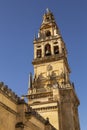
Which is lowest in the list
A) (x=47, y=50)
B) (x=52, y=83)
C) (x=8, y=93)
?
(x=8, y=93)

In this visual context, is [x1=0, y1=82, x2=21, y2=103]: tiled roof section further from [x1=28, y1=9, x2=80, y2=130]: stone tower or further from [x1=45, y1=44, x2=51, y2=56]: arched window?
[x1=45, y1=44, x2=51, y2=56]: arched window

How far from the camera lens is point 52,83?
44938 millimetres

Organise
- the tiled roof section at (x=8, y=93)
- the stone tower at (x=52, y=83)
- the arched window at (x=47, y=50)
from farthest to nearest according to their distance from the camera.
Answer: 1. the arched window at (x=47, y=50)
2. the stone tower at (x=52, y=83)
3. the tiled roof section at (x=8, y=93)

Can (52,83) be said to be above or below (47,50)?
below

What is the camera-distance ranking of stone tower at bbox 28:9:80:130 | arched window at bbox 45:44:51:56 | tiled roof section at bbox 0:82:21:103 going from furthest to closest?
arched window at bbox 45:44:51:56, stone tower at bbox 28:9:80:130, tiled roof section at bbox 0:82:21:103

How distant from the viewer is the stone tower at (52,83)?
39.7 m

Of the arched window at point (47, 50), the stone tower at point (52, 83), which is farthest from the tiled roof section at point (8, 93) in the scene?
the arched window at point (47, 50)

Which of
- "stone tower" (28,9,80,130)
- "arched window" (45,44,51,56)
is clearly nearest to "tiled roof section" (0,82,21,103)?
"stone tower" (28,9,80,130)

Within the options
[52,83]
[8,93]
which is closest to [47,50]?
[52,83]

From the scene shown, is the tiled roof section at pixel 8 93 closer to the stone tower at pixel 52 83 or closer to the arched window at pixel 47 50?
the stone tower at pixel 52 83

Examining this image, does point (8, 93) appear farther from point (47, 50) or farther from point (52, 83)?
point (47, 50)

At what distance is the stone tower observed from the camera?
130 feet

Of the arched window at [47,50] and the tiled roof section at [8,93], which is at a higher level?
the arched window at [47,50]

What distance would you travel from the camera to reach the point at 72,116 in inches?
1572
